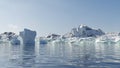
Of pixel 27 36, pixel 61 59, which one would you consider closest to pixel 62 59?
pixel 61 59

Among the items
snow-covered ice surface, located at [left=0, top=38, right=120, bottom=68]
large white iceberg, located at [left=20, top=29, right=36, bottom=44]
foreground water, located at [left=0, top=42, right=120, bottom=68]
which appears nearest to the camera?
foreground water, located at [left=0, top=42, right=120, bottom=68]

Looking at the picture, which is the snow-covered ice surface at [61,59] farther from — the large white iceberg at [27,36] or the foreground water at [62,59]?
the large white iceberg at [27,36]

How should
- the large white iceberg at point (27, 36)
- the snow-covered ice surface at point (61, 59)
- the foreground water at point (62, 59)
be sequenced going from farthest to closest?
the large white iceberg at point (27, 36), the snow-covered ice surface at point (61, 59), the foreground water at point (62, 59)

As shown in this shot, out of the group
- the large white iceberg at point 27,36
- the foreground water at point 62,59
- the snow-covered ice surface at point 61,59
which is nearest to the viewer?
the foreground water at point 62,59

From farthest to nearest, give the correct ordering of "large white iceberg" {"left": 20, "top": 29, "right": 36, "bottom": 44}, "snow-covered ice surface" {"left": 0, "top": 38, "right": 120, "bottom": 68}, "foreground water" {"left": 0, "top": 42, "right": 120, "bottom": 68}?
1. "large white iceberg" {"left": 20, "top": 29, "right": 36, "bottom": 44}
2. "snow-covered ice surface" {"left": 0, "top": 38, "right": 120, "bottom": 68}
3. "foreground water" {"left": 0, "top": 42, "right": 120, "bottom": 68}

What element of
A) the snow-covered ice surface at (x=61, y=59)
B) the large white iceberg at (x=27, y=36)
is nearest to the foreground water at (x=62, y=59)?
the snow-covered ice surface at (x=61, y=59)

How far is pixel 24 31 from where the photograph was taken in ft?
375

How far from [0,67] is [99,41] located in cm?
13869

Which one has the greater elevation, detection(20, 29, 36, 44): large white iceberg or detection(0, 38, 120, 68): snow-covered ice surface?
detection(20, 29, 36, 44): large white iceberg

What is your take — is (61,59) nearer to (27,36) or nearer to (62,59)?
(62,59)

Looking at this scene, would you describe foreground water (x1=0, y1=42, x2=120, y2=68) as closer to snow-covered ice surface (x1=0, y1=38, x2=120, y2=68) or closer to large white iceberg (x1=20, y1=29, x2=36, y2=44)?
snow-covered ice surface (x1=0, y1=38, x2=120, y2=68)

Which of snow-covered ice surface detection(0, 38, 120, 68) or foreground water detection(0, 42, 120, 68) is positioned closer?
foreground water detection(0, 42, 120, 68)

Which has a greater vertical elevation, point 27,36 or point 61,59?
point 27,36

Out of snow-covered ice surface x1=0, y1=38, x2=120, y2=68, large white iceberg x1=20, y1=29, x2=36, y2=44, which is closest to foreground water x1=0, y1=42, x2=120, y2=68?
snow-covered ice surface x1=0, y1=38, x2=120, y2=68
